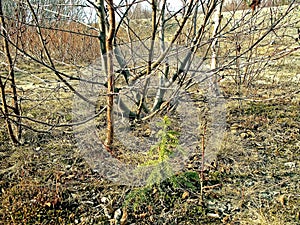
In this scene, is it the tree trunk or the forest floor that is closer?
the tree trunk

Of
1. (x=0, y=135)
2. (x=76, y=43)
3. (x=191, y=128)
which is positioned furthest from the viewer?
(x=76, y=43)

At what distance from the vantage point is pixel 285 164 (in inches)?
97.5

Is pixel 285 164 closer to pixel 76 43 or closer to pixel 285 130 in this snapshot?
pixel 285 130

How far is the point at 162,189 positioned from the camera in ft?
6.98

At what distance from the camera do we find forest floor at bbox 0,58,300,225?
6.24 feet

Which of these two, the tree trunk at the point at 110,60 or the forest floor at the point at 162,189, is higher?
the tree trunk at the point at 110,60

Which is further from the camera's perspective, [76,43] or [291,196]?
[76,43]

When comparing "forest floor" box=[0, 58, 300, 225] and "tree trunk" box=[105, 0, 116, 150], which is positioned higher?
"tree trunk" box=[105, 0, 116, 150]

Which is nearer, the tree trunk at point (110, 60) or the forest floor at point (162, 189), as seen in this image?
the tree trunk at point (110, 60)

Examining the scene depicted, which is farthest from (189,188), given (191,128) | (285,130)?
(285,130)

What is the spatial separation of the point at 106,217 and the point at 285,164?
149 cm

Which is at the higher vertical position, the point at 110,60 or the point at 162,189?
the point at 110,60

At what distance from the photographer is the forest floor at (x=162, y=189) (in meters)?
1.90

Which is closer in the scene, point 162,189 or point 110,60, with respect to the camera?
point 110,60
